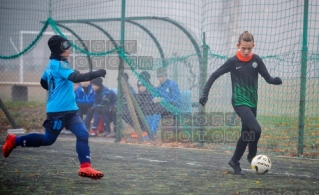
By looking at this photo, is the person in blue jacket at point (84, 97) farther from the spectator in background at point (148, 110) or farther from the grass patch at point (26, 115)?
the spectator in background at point (148, 110)

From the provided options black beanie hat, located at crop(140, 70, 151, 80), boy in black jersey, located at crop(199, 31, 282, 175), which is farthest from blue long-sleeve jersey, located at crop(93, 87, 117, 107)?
boy in black jersey, located at crop(199, 31, 282, 175)

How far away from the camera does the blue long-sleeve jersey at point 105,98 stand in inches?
529

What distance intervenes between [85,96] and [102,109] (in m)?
0.73

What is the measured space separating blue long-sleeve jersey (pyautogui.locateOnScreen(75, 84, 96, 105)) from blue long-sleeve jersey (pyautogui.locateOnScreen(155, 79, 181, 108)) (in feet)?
7.81

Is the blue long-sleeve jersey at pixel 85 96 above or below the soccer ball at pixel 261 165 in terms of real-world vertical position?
above

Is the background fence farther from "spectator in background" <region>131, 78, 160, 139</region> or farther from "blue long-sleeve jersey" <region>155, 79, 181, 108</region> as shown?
"spectator in background" <region>131, 78, 160, 139</region>

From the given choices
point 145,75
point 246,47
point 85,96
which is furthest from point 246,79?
point 85,96

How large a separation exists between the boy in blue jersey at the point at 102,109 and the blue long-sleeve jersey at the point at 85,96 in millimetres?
137

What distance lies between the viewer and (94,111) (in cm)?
1338

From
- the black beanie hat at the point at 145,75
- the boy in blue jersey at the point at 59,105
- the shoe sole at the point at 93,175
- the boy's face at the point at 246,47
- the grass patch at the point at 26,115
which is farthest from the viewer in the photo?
the grass patch at the point at 26,115

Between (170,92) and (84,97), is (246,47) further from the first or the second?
(84,97)

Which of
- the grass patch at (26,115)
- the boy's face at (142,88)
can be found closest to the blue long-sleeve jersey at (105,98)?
the boy's face at (142,88)

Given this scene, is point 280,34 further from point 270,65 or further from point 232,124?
point 232,124

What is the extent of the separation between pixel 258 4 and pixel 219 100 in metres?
2.28
